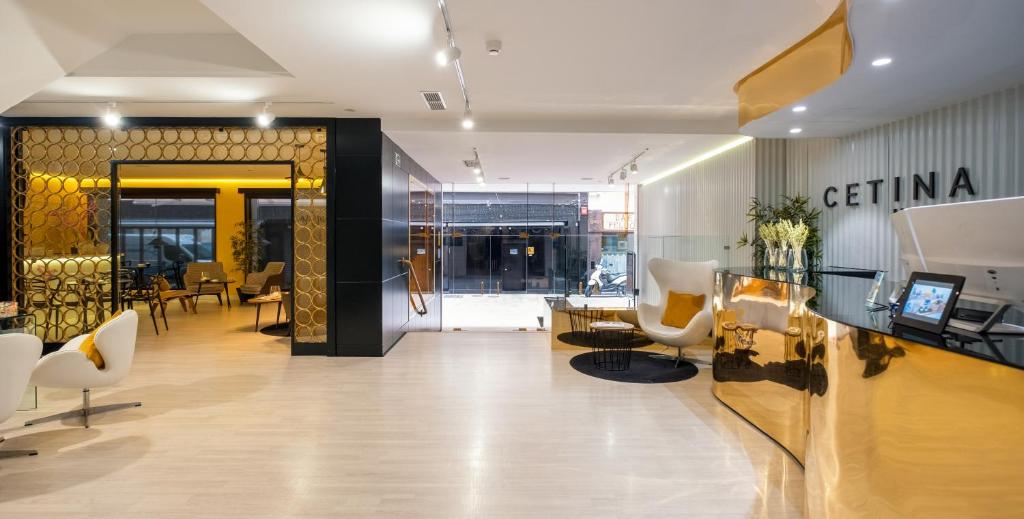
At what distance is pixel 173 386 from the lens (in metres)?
4.94

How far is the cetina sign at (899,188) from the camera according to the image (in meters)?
4.23

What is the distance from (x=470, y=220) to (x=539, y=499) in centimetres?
832

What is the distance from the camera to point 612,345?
643 centimetres

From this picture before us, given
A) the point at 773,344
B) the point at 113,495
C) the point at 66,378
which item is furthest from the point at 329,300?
the point at 773,344

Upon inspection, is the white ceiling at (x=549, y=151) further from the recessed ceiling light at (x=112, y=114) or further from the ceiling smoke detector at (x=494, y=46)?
the recessed ceiling light at (x=112, y=114)

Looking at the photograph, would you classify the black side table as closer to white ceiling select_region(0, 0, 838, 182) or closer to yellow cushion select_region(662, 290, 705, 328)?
yellow cushion select_region(662, 290, 705, 328)

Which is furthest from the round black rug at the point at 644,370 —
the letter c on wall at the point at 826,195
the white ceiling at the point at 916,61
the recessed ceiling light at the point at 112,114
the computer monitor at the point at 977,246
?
the recessed ceiling light at the point at 112,114

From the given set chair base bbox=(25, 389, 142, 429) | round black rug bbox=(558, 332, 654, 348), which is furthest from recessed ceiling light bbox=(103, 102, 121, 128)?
round black rug bbox=(558, 332, 654, 348)

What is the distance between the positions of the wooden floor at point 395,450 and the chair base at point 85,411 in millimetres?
97

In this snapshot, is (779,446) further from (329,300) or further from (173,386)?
(173,386)

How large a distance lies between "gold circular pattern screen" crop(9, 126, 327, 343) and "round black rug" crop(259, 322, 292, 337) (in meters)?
1.52

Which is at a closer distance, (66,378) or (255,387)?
(66,378)

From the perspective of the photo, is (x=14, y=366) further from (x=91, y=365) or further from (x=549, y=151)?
(x=549, y=151)

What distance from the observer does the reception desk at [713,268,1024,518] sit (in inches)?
60.2
